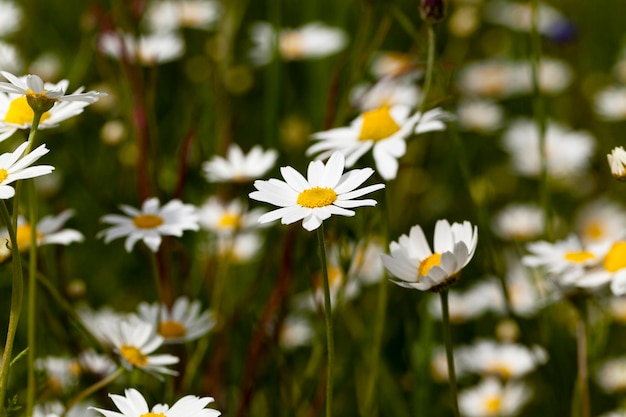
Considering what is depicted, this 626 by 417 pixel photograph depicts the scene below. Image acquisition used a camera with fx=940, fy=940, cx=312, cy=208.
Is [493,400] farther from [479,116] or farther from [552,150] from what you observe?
[479,116]

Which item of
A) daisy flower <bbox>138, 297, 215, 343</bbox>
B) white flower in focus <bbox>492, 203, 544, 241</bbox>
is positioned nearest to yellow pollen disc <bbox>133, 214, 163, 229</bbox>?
daisy flower <bbox>138, 297, 215, 343</bbox>

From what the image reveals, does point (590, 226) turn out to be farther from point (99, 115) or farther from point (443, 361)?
point (99, 115)

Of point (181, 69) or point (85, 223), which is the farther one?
point (181, 69)

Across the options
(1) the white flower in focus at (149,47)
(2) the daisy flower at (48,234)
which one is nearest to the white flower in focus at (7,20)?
(1) the white flower in focus at (149,47)

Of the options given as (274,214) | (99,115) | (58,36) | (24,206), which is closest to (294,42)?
(99,115)

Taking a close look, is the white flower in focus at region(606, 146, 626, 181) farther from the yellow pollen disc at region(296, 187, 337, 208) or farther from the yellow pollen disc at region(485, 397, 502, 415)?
the yellow pollen disc at region(485, 397, 502, 415)

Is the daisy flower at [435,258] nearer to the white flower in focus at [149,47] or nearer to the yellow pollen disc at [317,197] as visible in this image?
the yellow pollen disc at [317,197]
